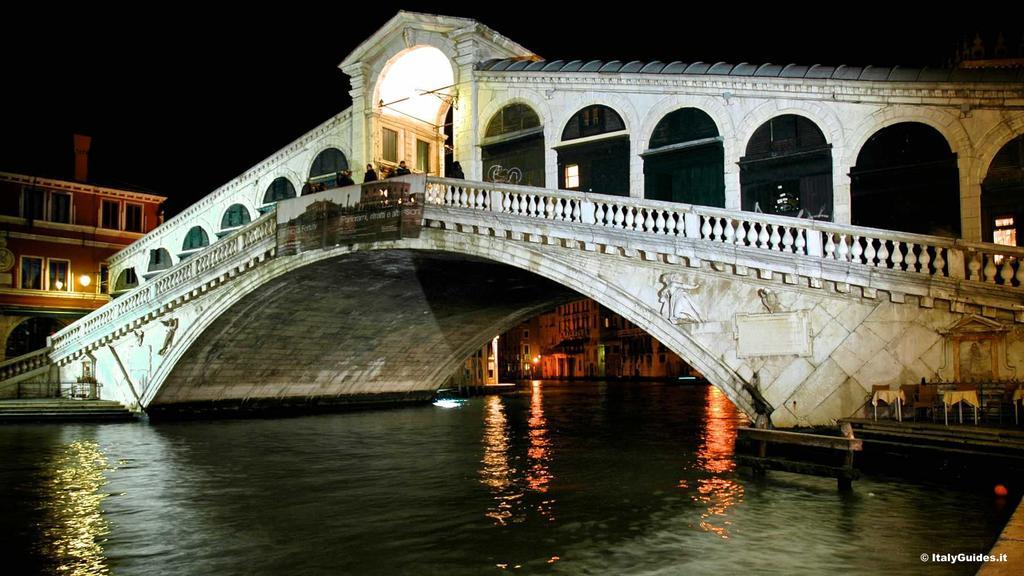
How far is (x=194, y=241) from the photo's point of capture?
33375 millimetres

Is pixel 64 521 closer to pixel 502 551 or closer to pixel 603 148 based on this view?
pixel 502 551

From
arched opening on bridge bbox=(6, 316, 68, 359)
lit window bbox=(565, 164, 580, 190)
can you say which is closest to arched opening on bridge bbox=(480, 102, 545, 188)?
lit window bbox=(565, 164, 580, 190)

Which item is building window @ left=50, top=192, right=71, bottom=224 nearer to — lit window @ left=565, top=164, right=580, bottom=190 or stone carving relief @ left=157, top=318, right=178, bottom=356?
stone carving relief @ left=157, top=318, right=178, bottom=356

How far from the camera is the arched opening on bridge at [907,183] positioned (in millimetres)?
17484

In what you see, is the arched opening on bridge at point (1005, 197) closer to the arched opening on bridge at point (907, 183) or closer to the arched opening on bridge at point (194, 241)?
the arched opening on bridge at point (907, 183)

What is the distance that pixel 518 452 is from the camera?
1866 centimetres

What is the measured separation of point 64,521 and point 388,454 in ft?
26.7

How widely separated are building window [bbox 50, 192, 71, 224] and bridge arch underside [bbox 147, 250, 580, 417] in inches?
540

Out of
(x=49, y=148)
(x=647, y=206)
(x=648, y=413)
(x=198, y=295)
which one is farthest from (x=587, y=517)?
(x=49, y=148)

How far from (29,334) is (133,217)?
706 cm

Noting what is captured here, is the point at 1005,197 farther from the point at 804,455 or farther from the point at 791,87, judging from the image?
the point at 804,455

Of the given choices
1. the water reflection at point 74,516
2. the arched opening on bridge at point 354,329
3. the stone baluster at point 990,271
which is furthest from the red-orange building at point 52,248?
the stone baluster at point 990,271

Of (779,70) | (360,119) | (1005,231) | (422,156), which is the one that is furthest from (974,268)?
(422,156)

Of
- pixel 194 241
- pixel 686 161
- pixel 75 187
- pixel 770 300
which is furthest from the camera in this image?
pixel 75 187
